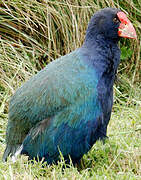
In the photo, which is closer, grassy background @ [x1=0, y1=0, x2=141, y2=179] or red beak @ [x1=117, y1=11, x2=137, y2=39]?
red beak @ [x1=117, y1=11, x2=137, y2=39]

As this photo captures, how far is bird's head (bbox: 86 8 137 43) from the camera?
315cm

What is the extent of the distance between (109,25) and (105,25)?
1.2 inches

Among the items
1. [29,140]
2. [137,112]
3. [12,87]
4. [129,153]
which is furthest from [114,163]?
[12,87]

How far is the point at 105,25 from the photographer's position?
3152mm

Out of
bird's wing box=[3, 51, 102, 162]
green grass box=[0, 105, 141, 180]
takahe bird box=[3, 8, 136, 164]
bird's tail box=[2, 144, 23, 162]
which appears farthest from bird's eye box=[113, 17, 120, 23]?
bird's tail box=[2, 144, 23, 162]

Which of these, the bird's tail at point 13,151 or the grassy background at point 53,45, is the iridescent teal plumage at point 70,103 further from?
the grassy background at point 53,45

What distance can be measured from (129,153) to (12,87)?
1657 millimetres

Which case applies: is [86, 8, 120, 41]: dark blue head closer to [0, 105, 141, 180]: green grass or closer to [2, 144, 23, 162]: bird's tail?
[0, 105, 141, 180]: green grass

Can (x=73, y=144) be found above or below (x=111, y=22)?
below

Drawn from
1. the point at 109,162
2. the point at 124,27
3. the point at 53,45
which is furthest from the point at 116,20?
the point at 53,45

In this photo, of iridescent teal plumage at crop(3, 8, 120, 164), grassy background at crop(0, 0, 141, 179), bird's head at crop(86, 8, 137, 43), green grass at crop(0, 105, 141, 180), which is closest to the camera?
green grass at crop(0, 105, 141, 180)

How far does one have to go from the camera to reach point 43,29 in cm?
494

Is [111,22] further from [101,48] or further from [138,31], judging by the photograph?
[138,31]

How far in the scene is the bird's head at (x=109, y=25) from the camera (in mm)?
3154
